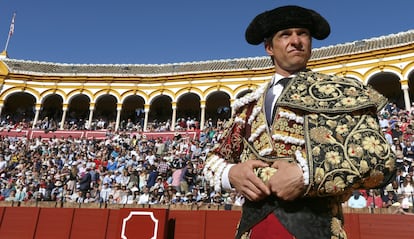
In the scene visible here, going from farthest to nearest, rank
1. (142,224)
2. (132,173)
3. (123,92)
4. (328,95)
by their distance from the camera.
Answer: (123,92) < (132,173) < (142,224) < (328,95)

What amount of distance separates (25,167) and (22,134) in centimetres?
799

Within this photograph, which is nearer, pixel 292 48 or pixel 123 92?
pixel 292 48

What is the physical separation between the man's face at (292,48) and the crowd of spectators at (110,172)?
4833mm

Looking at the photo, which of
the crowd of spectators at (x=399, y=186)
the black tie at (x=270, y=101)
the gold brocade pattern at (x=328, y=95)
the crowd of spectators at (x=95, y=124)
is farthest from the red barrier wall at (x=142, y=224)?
the crowd of spectators at (x=95, y=124)

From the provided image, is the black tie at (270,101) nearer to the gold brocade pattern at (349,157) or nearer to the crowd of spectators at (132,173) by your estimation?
the gold brocade pattern at (349,157)

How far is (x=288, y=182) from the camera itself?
1195mm

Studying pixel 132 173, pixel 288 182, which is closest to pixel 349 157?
pixel 288 182

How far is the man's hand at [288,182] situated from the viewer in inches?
46.6

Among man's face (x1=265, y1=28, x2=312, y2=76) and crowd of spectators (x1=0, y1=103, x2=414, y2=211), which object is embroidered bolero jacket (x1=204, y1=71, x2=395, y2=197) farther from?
crowd of spectators (x1=0, y1=103, x2=414, y2=211)

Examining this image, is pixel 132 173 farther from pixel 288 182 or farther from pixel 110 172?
pixel 288 182

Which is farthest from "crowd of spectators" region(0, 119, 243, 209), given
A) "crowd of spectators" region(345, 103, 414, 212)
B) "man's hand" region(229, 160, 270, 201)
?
"man's hand" region(229, 160, 270, 201)

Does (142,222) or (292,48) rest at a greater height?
(292,48)

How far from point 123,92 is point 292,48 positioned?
2280 cm

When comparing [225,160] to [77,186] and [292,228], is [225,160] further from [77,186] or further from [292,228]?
[77,186]
